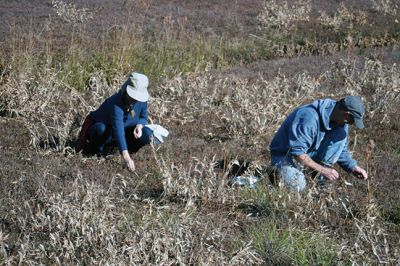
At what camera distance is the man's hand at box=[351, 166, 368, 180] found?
5621 millimetres

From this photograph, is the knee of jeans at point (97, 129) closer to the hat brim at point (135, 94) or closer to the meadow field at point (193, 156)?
the meadow field at point (193, 156)

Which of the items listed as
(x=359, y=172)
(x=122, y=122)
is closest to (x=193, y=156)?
(x=122, y=122)

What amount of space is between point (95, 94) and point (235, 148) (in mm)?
1933

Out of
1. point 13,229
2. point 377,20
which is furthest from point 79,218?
point 377,20

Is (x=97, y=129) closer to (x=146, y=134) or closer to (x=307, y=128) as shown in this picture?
(x=146, y=134)

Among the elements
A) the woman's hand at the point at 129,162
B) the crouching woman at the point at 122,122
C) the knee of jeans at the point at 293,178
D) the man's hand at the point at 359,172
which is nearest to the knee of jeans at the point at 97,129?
the crouching woman at the point at 122,122

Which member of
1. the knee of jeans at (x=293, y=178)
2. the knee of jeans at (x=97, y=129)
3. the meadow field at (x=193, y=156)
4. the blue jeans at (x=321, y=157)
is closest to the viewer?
the meadow field at (x=193, y=156)

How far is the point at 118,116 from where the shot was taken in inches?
233

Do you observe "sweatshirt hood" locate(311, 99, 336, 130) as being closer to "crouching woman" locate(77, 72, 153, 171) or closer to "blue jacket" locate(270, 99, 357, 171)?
"blue jacket" locate(270, 99, 357, 171)

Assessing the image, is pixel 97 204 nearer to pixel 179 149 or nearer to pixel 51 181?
pixel 51 181

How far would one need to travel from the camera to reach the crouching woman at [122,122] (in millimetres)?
5887

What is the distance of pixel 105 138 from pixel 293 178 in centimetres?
195

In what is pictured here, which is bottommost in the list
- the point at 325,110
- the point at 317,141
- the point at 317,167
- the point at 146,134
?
the point at 146,134

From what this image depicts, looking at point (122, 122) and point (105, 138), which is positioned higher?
point (122, 122)
